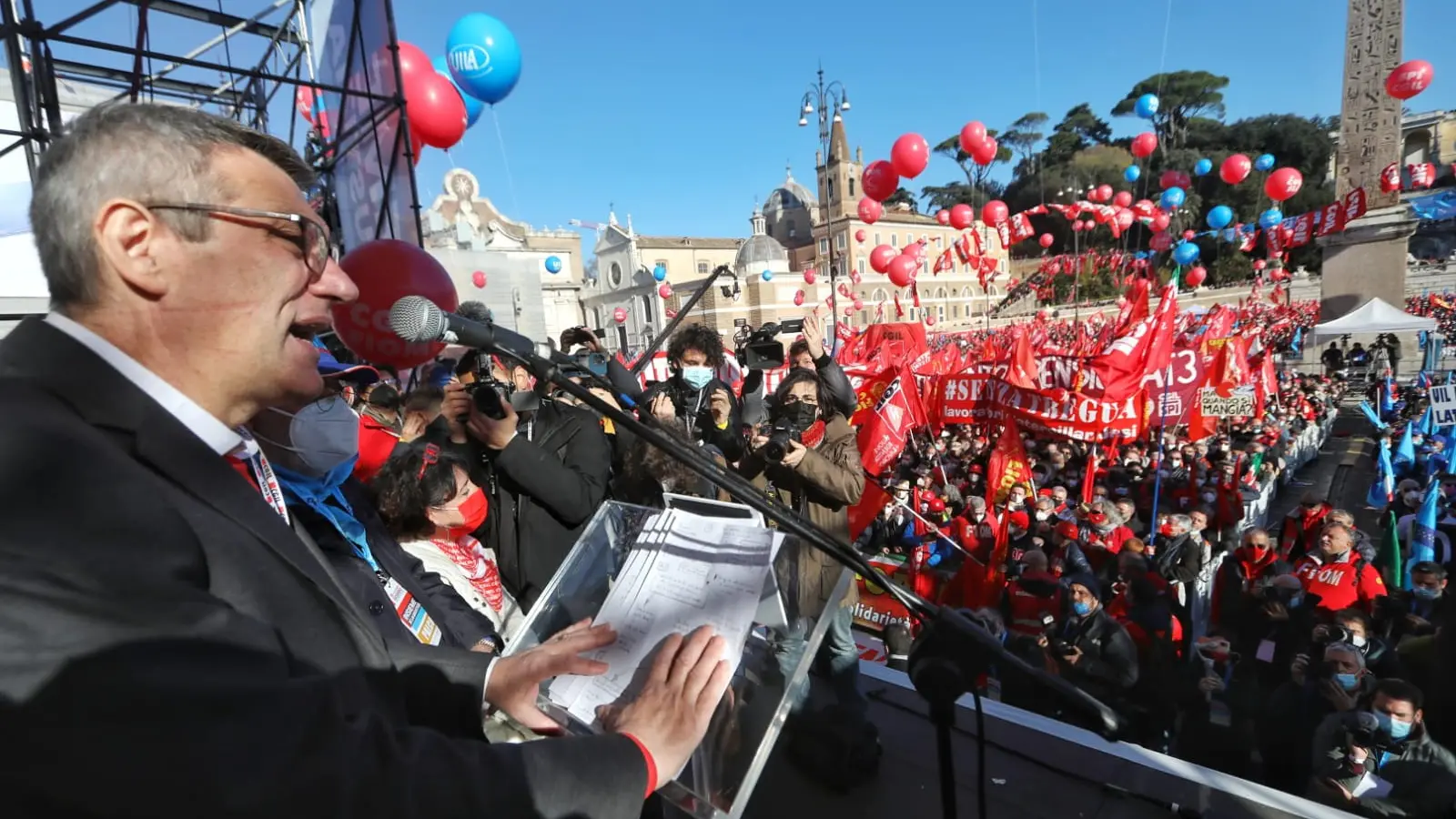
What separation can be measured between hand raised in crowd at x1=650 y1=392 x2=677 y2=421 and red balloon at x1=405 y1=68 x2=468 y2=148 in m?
4.88

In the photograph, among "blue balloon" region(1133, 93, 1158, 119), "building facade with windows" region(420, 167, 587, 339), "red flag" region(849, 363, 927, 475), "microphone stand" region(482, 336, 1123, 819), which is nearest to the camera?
"microphone stand" region(482, 336, 1123, 819)

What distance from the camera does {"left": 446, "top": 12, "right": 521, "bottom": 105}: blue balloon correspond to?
6863mm

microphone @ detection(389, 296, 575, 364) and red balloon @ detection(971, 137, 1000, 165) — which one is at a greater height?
red balloon @ detection(971, 137, 1000, 165)

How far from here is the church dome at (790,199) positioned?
77.3 meters

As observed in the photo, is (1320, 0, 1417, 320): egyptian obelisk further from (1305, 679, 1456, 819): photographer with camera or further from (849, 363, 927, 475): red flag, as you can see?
(1305, 679, 1456, 819): photographer with camera

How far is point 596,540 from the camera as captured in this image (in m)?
1.48

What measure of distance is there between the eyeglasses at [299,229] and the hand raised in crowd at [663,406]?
6.85 feet

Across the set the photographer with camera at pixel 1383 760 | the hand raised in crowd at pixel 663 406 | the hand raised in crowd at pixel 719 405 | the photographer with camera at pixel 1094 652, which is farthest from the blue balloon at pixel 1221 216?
the hand raised in crowd at pixel 663 406

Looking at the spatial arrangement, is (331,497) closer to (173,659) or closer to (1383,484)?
(173,659)

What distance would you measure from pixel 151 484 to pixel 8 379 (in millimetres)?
182

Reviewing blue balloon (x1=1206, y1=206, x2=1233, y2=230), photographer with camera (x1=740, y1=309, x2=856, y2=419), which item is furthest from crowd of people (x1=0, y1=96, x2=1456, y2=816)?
blue balloon (x1=1206, y1=206, x2=1233, y2=230)

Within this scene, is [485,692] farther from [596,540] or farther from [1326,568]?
[1326,568]

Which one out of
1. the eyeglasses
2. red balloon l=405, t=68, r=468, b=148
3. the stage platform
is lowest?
the stage platform

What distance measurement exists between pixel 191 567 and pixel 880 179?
13973mm
